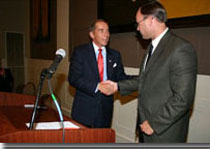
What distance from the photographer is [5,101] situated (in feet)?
7.96

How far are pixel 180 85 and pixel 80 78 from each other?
1.30m

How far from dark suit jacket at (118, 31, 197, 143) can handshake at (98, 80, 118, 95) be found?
1.93 feet

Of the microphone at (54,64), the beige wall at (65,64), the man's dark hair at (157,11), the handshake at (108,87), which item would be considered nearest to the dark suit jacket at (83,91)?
the handshake at (108,87)

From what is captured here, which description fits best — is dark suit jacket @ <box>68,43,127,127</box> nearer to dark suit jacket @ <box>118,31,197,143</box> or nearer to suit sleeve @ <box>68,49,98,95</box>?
suit sleeve @ <box>68,49,98,95</box>

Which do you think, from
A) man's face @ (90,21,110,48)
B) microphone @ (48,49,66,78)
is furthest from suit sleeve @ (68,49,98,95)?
microphone @ (48,49,66,78)

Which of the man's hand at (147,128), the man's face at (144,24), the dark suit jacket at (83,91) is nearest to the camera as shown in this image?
the man's hand at (147,128)

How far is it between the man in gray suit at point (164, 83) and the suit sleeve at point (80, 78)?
758 millimetres

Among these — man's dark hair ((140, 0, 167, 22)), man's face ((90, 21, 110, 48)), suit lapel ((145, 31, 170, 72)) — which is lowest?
suit lapel ((145, 31, 170, 72))

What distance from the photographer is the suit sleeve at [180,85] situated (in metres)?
1.67

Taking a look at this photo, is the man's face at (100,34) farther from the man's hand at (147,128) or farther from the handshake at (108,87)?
the man's hand at (147,128)

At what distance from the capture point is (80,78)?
8.82ft

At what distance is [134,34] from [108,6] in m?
0.68

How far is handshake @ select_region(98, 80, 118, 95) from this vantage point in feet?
8.39

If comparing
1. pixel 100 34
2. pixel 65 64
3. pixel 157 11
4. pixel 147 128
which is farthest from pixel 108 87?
pixel 65 64
